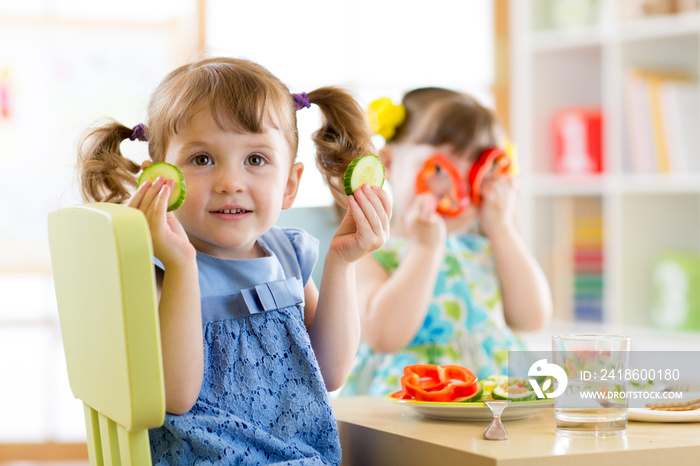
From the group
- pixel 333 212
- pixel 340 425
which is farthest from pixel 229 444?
pixel 333 212

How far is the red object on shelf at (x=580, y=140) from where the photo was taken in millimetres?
2982

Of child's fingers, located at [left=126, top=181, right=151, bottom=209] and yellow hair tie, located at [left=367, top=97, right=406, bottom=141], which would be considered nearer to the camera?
child's fingers, located at [left=126, top=181, right=151, bottom=209]

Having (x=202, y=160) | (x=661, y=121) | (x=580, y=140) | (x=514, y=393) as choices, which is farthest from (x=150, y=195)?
(x=580, y=140)

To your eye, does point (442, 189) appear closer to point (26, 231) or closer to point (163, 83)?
point (163, 83)

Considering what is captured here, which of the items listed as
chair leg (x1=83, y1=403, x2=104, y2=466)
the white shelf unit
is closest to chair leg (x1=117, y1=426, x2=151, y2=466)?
chair leg (x1=83, y1=403, x2=104, y2=466)

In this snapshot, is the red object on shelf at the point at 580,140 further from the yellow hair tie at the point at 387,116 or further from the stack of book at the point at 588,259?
the yellow hair tie at the point at 387,116

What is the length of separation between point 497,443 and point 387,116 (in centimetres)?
106

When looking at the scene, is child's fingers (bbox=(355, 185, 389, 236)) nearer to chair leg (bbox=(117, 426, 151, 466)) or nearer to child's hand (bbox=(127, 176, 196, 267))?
child's hand (bbox=(127, 176, 196, 267))

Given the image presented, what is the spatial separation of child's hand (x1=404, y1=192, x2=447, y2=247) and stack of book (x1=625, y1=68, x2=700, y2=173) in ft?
4.15

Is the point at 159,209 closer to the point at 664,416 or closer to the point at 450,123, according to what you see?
the point at 664,416

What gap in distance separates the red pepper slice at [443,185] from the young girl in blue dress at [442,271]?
0.02 meters

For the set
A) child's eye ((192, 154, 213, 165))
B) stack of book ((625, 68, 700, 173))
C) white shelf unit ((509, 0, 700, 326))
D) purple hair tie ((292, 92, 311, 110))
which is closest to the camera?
child's eye ((192, 154, 213, 165))

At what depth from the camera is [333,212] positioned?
1.75 metres

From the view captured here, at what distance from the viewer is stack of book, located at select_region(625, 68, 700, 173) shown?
2699 mm
